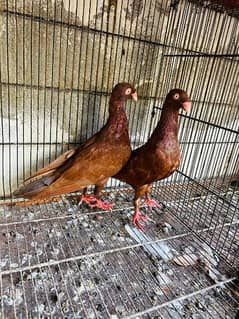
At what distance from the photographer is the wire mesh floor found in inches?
42.5

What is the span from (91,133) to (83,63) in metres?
0.52

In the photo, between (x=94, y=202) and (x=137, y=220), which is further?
(x=94, y=202)

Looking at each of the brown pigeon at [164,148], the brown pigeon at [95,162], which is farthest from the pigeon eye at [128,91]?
the brown pigeon at [164,148]

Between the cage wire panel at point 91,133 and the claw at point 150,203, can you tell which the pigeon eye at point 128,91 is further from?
the claw at point 150,203

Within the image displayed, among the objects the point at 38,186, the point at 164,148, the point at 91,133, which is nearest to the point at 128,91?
the point at 164,148

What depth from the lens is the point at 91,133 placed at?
194cm

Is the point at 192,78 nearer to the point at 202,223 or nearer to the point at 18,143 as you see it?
the point at 202,223

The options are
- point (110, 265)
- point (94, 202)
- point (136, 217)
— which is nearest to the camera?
point (110, 265)

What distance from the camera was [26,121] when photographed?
66.8 inches

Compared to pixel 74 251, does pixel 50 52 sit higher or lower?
higher

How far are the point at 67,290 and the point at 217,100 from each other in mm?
2067

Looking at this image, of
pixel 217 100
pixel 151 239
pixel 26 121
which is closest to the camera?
pixel 151 239

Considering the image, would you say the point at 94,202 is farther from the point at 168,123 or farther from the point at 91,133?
the point at 168,123

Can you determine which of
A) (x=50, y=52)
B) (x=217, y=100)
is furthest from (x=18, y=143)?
(x=217, y=100)
